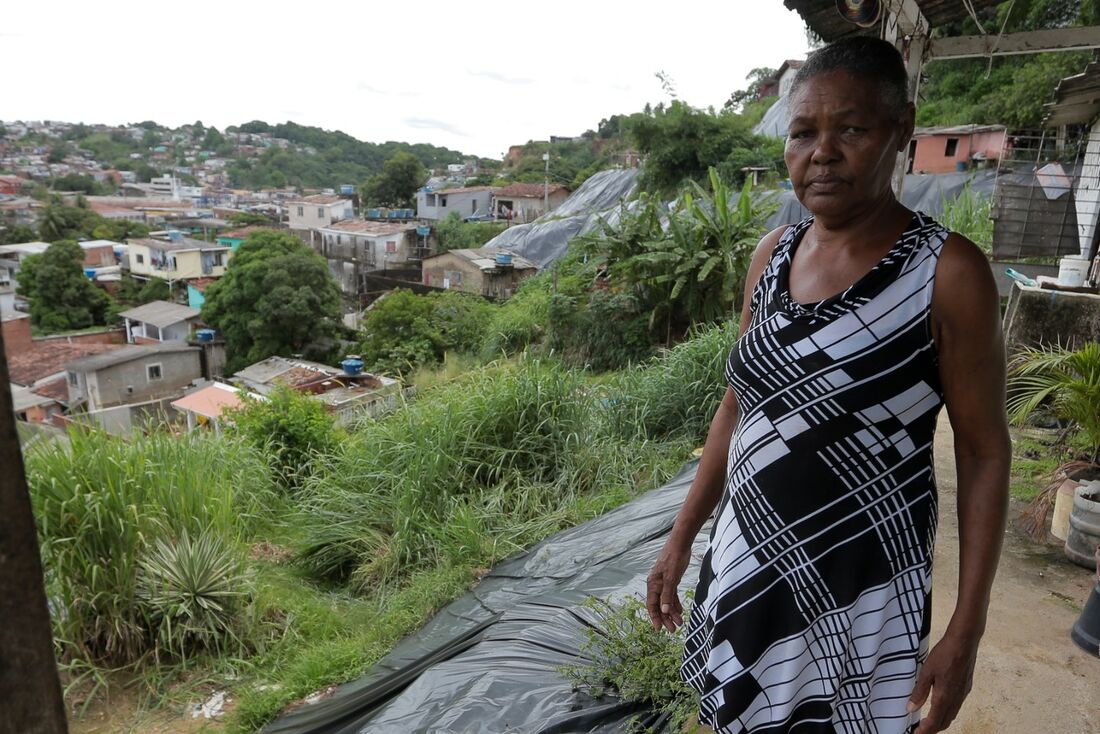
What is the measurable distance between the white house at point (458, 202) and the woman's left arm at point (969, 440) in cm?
3426

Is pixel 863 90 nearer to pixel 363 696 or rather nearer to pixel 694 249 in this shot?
pixel 363 696

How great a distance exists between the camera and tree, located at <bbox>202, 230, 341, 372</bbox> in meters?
19.2

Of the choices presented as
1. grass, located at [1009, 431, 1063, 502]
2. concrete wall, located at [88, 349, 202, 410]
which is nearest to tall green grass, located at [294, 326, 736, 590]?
grass, located at [1009, 431, 1063, 502]

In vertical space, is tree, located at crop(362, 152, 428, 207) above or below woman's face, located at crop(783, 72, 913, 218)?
above

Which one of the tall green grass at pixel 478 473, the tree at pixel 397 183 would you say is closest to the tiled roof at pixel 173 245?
the tree at pixel 397 183

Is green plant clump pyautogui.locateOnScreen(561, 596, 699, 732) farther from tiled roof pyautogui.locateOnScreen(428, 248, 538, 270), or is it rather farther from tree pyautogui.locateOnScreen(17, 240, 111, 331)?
tree pyautogui.locateOnScreen(17, 240, 111, 331)

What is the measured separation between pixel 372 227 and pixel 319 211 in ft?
31.5

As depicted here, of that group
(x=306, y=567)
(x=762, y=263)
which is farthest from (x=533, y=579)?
(x=762, y=263)

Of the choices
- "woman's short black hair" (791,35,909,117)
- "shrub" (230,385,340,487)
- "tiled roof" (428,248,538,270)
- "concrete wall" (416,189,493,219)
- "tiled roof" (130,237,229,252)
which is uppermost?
"concrete wall" (416,189,493,219)

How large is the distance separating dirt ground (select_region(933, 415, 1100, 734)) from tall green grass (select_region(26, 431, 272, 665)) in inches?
122

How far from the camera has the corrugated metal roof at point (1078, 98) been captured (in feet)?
17.8

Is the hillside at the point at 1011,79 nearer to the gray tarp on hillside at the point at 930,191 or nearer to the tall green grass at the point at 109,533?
the gray tarp on hillside at the point at 930,191

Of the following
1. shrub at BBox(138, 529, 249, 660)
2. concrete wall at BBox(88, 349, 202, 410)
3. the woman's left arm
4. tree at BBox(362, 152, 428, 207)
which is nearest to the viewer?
the woman's left arm

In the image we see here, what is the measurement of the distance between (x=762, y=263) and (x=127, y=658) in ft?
10.6
